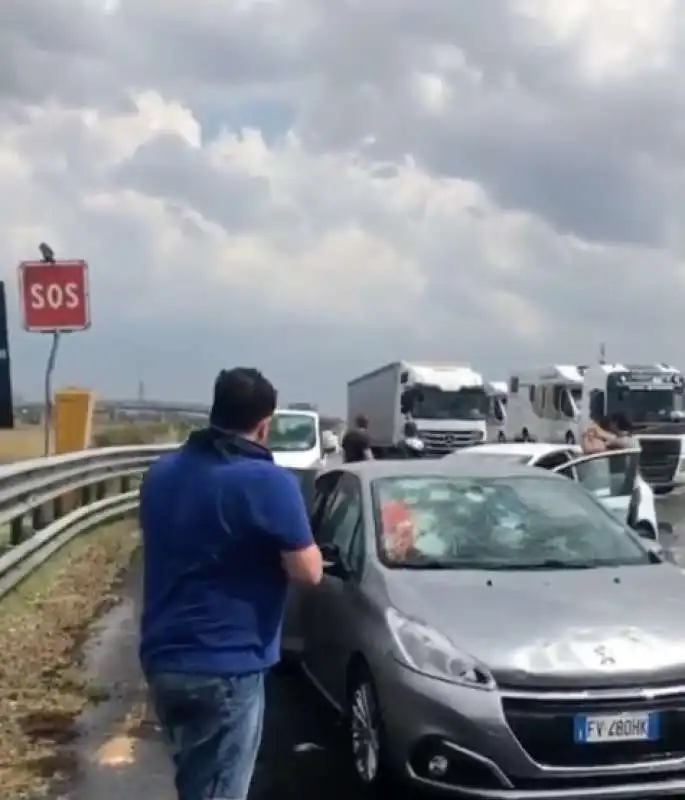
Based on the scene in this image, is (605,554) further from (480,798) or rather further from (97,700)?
(97,700)

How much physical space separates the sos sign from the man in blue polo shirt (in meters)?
12.2

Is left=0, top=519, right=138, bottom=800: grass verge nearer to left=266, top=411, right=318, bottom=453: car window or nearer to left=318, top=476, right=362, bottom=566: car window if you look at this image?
left=318, top=476, right=362, bottom=566: car window

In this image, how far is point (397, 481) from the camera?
24.9 ft

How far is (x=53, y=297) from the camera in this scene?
1606 cm

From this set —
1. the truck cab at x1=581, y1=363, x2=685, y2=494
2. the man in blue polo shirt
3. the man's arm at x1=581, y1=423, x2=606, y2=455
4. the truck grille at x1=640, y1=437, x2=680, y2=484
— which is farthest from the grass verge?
the truck cab at x1=581, y1=363, x2=685, y2=494

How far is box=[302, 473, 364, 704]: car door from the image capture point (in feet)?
22.3

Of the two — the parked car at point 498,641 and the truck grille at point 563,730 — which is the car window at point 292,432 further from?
the truck grille at point 563,730

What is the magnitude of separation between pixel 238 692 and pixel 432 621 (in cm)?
214

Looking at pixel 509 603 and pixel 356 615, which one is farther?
pixel 356 615

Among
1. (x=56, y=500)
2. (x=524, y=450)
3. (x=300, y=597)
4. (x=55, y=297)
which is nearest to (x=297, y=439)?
(x=55, y=297)

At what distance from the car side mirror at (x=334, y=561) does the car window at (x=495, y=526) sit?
0.22m

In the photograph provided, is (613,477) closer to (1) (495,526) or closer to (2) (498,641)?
(1) (495,526)

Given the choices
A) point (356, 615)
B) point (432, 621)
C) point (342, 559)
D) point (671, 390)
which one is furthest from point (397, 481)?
point (671, 390)

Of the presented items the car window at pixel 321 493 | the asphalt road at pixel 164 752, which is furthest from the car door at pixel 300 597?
the asphalt road at pixel 164 752
